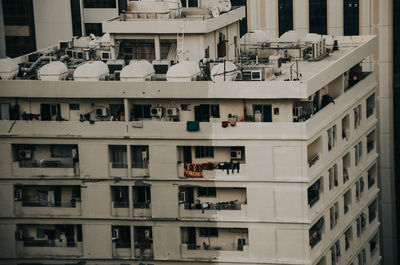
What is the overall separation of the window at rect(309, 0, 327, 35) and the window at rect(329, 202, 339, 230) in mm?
28403

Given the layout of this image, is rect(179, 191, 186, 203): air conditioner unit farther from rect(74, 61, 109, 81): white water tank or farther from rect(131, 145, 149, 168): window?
rect(74, 61, 109, 81): white water tank

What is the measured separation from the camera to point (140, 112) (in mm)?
93625

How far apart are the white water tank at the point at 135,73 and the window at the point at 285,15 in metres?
34.0

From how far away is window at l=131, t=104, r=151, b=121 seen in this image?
307 feet

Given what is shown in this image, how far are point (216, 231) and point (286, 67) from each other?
11.9m

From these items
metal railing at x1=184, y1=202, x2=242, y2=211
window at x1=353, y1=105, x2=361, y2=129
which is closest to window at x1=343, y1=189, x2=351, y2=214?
window at x1=353, y1=105, x2=361, y2=129

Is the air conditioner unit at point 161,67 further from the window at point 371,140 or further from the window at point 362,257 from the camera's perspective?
the window at point 362,257

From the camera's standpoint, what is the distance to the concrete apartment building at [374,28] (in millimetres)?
123062

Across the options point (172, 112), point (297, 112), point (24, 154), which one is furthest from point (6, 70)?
point (297, 112)

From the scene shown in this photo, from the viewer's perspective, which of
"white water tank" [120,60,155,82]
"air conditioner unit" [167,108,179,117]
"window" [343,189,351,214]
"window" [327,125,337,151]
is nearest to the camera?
"air conditioner unit" [167,108,179,117]

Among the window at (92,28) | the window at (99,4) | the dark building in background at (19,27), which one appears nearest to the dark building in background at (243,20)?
the window at (99,4)

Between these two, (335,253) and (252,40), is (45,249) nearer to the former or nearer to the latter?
(335,253)

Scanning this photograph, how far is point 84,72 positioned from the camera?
9338 cm

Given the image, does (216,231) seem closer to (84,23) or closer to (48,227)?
(48,227)
